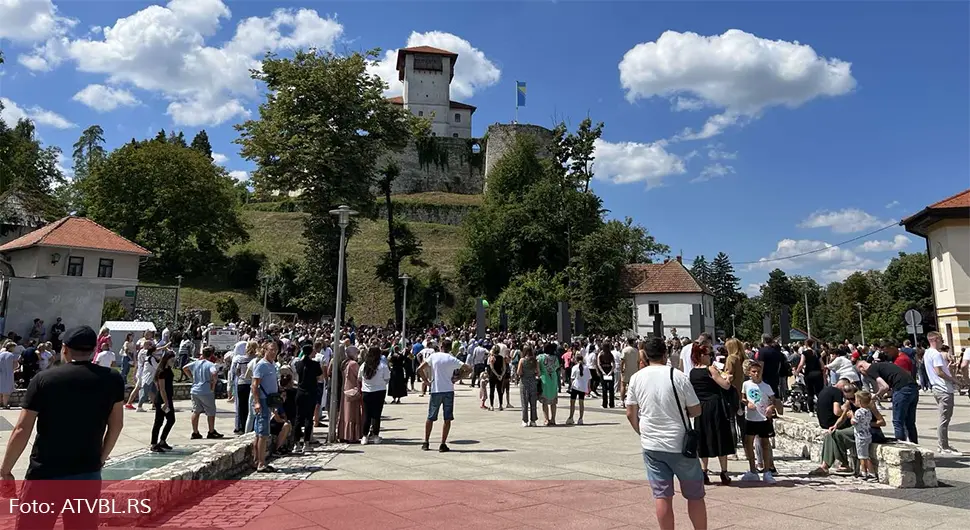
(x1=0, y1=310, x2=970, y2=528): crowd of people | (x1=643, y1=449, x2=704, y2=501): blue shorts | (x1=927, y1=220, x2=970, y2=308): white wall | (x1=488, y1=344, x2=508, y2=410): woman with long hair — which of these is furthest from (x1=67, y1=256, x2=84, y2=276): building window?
(x1=927, y1=220, x2=970, y2=308): white wall

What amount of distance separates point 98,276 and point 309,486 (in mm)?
32702

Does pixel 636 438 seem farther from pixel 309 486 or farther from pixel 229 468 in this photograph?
pixel 229 468

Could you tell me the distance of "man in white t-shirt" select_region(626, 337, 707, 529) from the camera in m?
4.27

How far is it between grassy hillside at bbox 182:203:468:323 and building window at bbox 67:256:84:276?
13301 millimetres

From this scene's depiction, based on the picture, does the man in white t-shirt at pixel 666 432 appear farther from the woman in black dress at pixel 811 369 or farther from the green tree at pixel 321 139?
the green tree at pixel 321 139

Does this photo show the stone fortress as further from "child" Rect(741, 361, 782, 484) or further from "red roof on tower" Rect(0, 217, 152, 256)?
"child" Rect(741, 361, 782, 484)

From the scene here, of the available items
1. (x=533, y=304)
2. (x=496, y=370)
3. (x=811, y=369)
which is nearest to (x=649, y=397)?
(x=496, y=370)

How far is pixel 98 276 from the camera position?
32.4 m

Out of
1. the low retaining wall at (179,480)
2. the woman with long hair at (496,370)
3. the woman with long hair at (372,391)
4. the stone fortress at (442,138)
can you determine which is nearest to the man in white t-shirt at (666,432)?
the low retaining wall at (179,480)

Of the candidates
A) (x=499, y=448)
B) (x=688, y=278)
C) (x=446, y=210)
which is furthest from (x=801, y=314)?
(x=499, y=448)

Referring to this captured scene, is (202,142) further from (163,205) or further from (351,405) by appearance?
(351,405)

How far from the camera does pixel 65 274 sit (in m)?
31.0

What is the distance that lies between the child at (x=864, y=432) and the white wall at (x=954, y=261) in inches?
835

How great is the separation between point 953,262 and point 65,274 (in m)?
42.3
